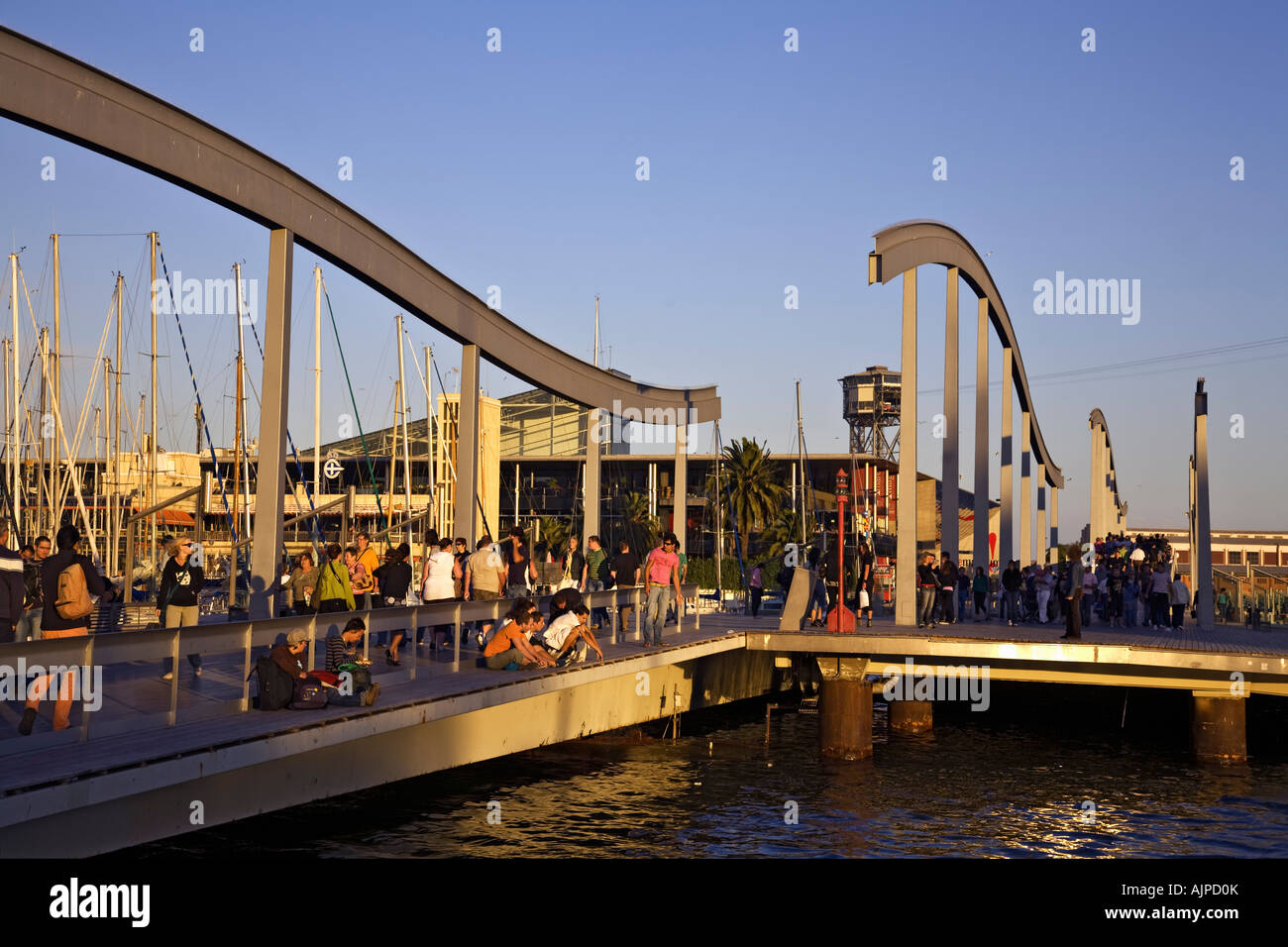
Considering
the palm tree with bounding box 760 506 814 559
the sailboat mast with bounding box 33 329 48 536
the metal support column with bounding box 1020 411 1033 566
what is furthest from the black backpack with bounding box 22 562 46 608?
the palm tree with bounding box 760 506 814 559

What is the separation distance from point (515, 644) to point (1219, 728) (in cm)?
1229

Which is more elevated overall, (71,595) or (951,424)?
(951,424)

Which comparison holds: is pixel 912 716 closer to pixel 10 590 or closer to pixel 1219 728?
pixel 1219 728

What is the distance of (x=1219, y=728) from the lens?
21.5m

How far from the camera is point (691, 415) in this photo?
29344 millimetres

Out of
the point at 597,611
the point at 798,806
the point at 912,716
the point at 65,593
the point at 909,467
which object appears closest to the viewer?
the point at 65,593

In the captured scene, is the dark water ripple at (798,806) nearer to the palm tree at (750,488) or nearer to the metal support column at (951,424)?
the metal support column at (951,424)

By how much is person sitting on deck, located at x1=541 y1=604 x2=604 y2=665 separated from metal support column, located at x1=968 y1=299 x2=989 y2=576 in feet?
55.5

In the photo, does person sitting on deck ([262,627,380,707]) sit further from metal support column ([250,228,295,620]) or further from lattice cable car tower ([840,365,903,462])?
lattice cable car tower ([840,365,903,462])

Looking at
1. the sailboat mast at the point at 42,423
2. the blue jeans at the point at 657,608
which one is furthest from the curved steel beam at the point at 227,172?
the sailboat mast at the point at 42,423

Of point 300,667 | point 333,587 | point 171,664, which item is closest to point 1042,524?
point 333,587
